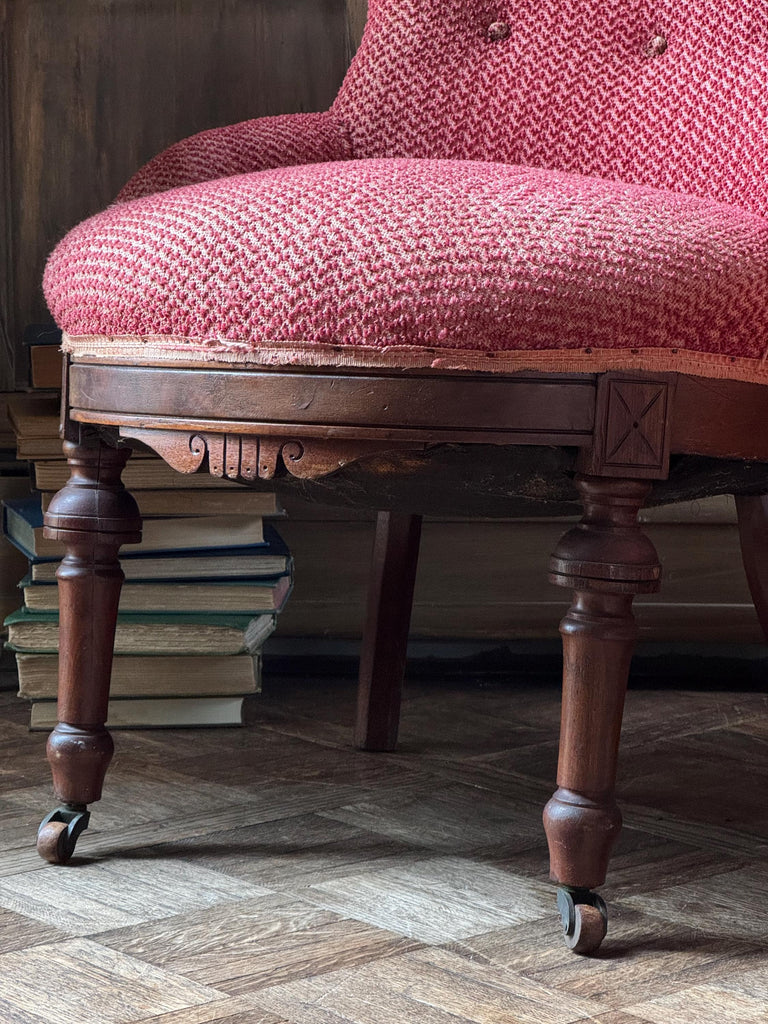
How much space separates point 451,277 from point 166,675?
0.67 metres

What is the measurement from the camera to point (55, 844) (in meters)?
0.88

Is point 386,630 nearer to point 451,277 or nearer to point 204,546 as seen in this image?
point 204,546

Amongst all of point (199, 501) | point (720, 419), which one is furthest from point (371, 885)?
point (199, 501)

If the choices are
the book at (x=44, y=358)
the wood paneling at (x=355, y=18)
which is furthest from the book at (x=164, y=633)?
the wood paneling at (x=355, y=18)

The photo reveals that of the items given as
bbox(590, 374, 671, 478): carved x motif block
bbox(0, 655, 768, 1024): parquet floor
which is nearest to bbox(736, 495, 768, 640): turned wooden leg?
bbox(0, 655, 768, 1024): parquet floor

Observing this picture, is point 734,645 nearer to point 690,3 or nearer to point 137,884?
point 690,3

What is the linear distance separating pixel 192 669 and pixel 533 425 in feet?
2.04

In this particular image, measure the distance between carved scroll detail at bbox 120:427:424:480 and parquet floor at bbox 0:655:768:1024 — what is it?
278 millimetres

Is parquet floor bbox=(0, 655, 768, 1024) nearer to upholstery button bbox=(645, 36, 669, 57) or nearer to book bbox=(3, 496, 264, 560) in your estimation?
book bbox=(3, 496, 264, 560)

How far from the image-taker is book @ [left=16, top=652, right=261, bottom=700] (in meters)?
1.22

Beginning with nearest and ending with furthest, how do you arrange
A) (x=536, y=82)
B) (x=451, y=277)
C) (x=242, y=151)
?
(x=451, y=277), (x=242, y=151), (x=536, y=82)

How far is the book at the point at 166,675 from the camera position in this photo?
1.22 metres

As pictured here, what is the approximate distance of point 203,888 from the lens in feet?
2.76

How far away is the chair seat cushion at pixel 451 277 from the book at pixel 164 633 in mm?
492
